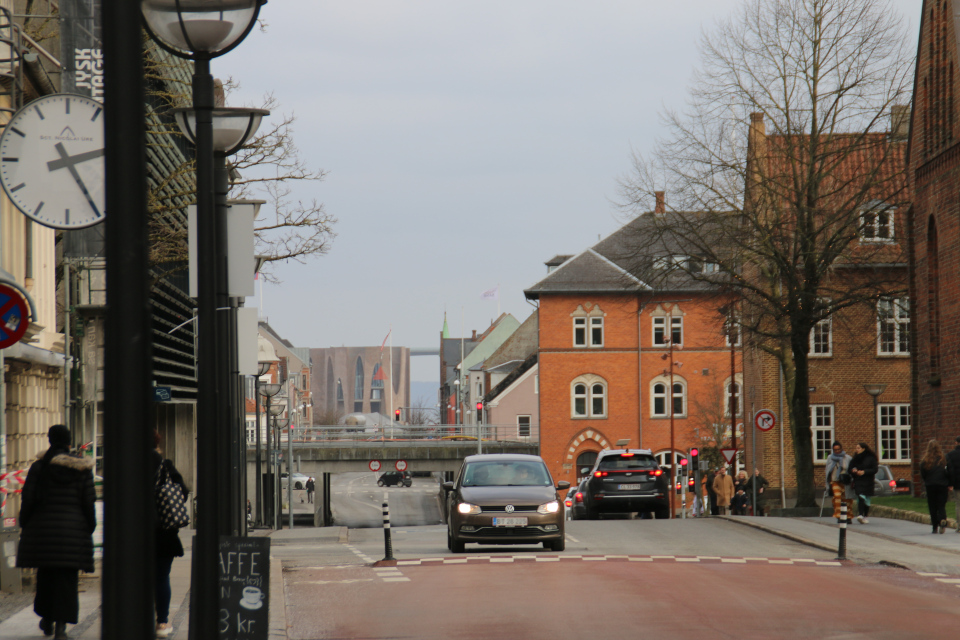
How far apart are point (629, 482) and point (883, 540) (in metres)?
7.80

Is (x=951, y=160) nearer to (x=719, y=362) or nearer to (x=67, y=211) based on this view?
(x=67, y=211)

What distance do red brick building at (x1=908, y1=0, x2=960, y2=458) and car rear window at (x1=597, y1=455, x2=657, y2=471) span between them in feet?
30.1

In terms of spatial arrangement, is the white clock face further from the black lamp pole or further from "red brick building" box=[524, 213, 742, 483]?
"red brick building" box=[524, 213, 742, 483]

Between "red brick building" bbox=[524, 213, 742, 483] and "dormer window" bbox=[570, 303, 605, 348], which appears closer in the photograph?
"red brick building" bbox=[524, 213, 742, 483]

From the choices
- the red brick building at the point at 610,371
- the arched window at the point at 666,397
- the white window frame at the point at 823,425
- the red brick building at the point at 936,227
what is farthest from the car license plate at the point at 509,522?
the arched window at the point at 666,397

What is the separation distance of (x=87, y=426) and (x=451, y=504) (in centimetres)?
957

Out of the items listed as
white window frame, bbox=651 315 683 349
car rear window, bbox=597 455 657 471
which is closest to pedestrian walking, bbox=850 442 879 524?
car rear window, bbox=597 455 657 471

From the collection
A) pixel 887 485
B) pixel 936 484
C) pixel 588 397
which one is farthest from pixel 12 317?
pixel 588 397

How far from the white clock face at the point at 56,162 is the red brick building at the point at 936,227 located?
26.8 metres

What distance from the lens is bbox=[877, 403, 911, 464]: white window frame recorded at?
184ft

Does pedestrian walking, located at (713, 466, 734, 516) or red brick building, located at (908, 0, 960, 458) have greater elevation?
red brick building, located at (908, 0, 960, 458)

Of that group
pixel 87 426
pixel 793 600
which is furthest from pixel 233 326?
pixel 87 426

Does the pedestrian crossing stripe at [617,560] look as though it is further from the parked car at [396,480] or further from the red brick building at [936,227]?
the parked car at [396,480]

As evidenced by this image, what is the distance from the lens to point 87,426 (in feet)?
83.4
